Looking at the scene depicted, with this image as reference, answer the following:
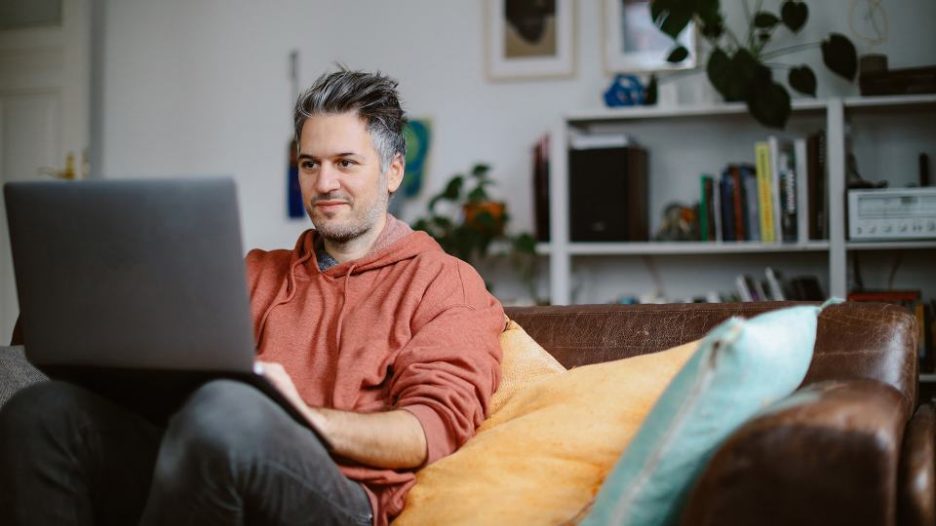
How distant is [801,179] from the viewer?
10.7 ft

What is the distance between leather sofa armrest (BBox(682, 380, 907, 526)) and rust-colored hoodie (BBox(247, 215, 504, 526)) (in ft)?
1.94

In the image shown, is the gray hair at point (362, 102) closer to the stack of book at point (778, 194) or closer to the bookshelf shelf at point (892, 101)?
the stack of book at point (778, 194)

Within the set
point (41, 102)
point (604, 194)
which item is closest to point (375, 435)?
point (604, 194)

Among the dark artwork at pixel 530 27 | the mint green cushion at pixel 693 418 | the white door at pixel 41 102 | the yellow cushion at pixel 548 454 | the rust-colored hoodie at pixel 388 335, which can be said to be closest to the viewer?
the mint green cushion at pixel 693 418

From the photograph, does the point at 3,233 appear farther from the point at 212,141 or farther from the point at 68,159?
the point at 212,141

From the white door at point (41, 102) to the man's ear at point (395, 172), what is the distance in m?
2.53

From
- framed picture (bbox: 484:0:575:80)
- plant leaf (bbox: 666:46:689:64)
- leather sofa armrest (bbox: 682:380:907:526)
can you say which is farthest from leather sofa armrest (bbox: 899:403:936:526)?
framed picture (bbox: 484:0:575:80)

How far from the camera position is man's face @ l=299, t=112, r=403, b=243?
1.88 meters

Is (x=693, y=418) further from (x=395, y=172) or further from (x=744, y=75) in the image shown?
(x=744, y=75)

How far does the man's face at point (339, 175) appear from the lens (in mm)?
1881

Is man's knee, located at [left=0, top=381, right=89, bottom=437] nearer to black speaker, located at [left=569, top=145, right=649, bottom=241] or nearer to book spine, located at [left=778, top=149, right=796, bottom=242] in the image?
black speaker, located at [left=569, top=145, right=649, bottom=241]

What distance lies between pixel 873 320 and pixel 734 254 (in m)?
2.03

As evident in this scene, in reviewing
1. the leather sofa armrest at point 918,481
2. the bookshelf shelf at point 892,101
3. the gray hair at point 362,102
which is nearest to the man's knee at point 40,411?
the gray hair at point 362,102

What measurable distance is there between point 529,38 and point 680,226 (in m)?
0.96
